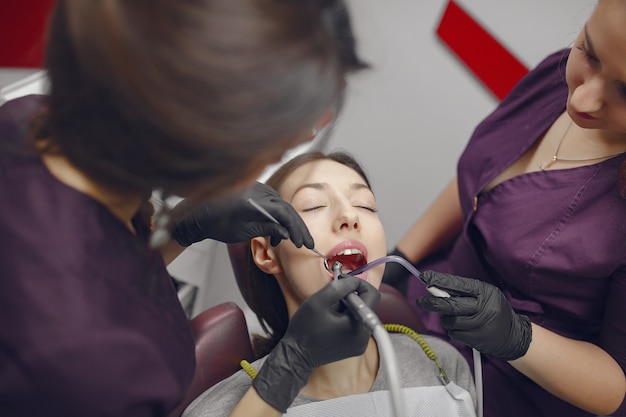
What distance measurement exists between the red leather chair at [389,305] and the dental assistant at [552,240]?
0.14 m

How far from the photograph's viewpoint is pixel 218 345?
3.80ft

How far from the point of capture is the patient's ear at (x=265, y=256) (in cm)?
116

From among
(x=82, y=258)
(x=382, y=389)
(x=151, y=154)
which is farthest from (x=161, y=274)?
(x=382, y=389)

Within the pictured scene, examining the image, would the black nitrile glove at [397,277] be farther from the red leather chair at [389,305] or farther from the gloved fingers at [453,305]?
the gloved fingers at [453,305]

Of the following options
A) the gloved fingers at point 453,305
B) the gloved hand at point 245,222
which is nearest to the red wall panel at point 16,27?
the gloved hand at point 245,222

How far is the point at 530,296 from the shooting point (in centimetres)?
122

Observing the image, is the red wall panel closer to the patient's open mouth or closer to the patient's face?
the patient's face

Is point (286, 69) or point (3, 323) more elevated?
point (286, 69)

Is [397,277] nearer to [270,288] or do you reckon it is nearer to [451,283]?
[270,288]

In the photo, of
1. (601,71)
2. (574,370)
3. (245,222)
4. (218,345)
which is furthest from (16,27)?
(574,370)

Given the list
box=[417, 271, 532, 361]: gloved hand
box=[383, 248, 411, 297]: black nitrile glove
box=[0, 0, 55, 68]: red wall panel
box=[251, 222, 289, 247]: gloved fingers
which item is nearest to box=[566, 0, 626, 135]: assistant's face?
box=[417, 271, 532, 361]: gloved hand

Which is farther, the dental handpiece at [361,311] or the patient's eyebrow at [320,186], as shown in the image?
the patient's eyebrow at [320,186]

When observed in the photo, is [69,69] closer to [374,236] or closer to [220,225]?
[220,225]

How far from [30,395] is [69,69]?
1.28 feet
